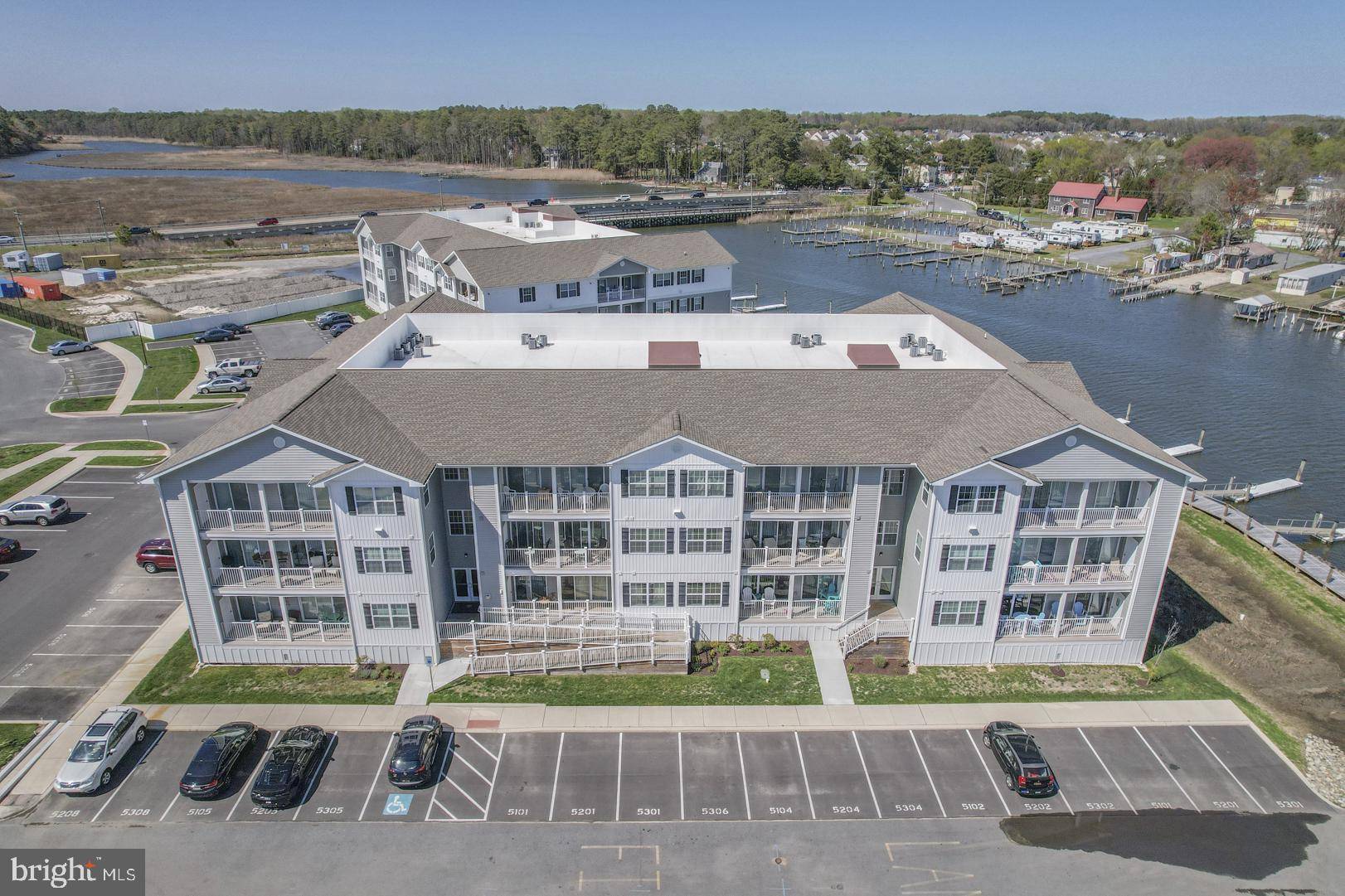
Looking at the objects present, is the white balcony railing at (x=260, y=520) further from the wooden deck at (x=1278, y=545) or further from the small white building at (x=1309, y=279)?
the small white building at (x=1309, y=279)

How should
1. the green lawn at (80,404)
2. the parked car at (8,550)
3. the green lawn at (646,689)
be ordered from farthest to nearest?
the green lawn at (80,404) < the parked car at (8,550) < the green lawn at (646,689)

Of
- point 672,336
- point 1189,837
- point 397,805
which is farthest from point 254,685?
point 1189,837

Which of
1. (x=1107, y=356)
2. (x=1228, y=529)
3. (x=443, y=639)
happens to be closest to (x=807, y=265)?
(x=1107, y=356)

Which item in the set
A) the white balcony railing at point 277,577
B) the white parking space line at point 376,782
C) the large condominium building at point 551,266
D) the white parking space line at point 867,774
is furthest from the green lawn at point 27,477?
the white parking space line at point 867,774

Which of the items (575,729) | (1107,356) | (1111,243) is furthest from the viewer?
(1111,243)

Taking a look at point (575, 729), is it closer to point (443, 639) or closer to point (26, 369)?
point (443, 639)

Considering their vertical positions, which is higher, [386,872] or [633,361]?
[633,361]
